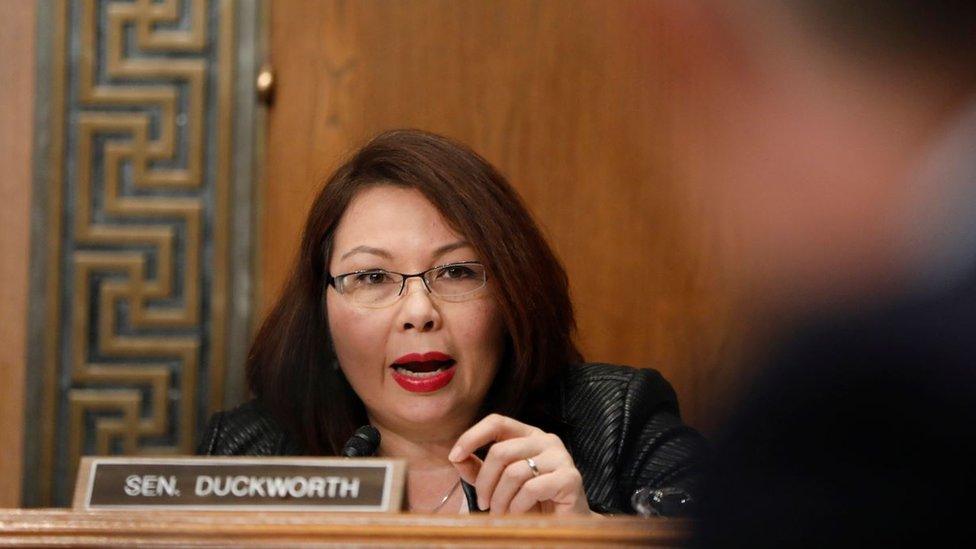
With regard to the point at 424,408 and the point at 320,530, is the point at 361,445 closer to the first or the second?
the point at 424,408

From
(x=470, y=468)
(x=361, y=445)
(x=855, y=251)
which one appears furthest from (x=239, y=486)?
(x=855, y=251)

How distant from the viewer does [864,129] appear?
0.46 metres

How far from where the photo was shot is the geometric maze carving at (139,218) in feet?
7.34

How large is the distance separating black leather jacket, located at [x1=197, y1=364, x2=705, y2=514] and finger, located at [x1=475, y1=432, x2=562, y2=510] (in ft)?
0.87

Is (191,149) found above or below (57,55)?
below

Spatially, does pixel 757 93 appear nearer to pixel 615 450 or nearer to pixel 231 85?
pixel 615 450

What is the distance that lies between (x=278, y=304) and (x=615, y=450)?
0.54 meters

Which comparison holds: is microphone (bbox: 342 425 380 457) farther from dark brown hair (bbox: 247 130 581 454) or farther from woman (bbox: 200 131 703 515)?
dark brown hair (bbox: 247 130 581 454)

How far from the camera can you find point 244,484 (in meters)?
1.03

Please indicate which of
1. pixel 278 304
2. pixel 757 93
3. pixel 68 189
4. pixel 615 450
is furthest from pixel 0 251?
pixel 757 93

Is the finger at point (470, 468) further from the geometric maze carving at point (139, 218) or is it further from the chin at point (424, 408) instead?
the geometric maze carving at point (139, 218)

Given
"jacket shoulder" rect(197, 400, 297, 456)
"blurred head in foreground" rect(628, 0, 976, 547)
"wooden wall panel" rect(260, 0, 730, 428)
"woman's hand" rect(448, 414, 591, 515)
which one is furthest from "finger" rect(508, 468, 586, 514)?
"wooden wall panel" rect(260, 0, 730, 428)

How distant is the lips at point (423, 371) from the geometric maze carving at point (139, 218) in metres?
0.73

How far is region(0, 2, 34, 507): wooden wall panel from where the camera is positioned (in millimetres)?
2225
